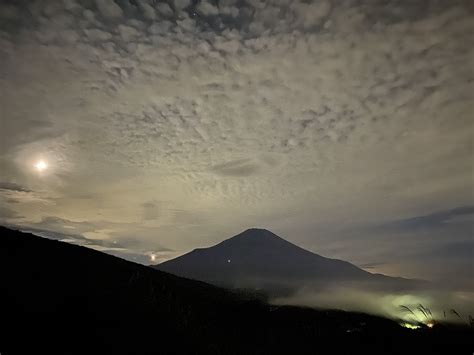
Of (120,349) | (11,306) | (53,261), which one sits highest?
(53,261)

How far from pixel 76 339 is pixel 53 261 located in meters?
7.81

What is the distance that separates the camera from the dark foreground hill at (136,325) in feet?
25.7

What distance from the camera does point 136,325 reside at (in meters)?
8.98

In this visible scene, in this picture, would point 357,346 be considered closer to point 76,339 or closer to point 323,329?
point 323,329

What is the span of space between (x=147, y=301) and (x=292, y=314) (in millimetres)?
9718

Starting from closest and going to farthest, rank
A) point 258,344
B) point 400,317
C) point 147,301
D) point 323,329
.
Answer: point 147,301 → point 258,344 → point 323,329 → point 400,317

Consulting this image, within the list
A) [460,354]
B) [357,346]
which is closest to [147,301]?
[357,346]

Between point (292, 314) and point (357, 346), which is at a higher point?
point (292, 314)

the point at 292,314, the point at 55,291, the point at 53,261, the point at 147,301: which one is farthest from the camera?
the point at 292,314

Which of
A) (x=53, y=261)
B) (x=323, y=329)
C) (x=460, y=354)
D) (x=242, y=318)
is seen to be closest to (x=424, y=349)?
(x=460, y=354)

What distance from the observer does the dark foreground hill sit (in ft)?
25.7

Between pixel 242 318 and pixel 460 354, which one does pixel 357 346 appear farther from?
pixel 242 318

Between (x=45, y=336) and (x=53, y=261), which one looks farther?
(x=53, y=261)

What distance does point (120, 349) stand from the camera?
25.4 ft
